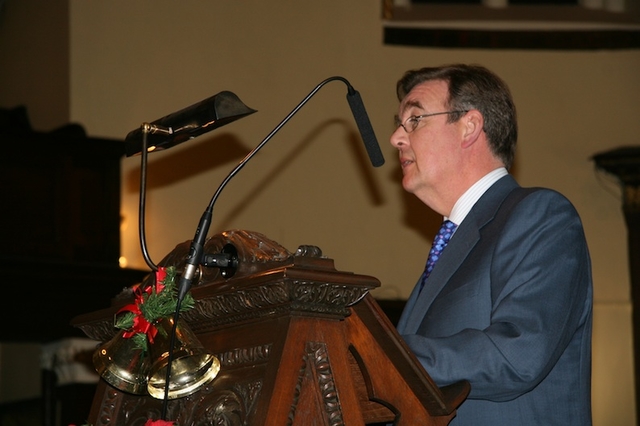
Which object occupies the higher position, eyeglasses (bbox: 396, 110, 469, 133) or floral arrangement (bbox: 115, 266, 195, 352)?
eyeglasses (bbox: 396, 110, 469, 133)

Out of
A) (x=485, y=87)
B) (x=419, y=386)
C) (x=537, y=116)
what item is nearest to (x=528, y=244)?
(x=419, y=386)

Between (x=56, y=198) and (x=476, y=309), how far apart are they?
5.42 meters

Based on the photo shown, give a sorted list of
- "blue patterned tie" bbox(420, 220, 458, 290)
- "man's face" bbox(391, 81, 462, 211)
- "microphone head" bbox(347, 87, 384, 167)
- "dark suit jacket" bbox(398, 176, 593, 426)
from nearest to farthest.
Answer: "dark suit jacket" bbox(398, 176, 593, 426) → "microphone head" bbox(347, 87, 384, 167) → "blue patterned tie" bbox(420, 220, 458, 290) → "man's face" bbox(391, 81, 462, 211)

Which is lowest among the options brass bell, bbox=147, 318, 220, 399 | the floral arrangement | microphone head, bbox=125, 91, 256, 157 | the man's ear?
brass bell, bbox=147, 318, 220, 399

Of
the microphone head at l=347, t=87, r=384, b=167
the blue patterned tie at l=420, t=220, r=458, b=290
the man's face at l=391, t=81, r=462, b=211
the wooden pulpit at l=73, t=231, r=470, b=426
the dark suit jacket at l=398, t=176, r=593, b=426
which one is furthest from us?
the man's face at l=391, t=81, r=462, b=211

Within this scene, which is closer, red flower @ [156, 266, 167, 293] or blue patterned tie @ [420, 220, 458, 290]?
red flower @ [156, 266, 167, 293]

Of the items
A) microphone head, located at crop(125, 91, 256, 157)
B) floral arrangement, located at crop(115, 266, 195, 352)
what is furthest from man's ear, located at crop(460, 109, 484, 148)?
floral arrangement, located at crop(115, 266, 195, 352)

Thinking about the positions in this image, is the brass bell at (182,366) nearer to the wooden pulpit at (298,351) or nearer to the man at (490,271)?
the wooden pulpit at (298,351)

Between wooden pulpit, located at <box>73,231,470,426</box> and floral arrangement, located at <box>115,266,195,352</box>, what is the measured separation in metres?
0.07

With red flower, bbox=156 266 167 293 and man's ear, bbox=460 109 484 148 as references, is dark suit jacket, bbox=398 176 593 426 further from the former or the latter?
red flower, bbox=156 266 167 293

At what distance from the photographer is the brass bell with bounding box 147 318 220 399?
209 centimetres

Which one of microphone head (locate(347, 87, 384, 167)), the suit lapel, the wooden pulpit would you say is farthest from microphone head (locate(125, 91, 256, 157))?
the suit lapel

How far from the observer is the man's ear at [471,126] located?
3.17 meters

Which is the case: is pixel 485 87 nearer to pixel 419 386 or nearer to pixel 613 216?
pixel 419 386
